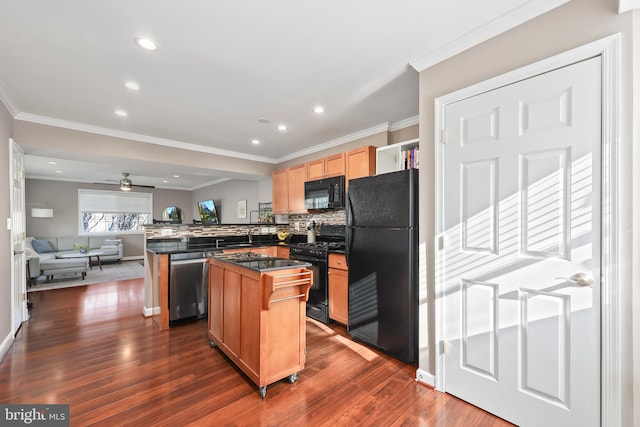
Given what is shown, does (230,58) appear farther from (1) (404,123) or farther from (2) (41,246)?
(2) (41,246)

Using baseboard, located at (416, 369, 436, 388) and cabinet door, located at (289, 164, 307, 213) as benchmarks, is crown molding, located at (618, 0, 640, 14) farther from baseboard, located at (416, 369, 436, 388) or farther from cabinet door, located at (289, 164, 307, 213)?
cabinet door, located at (289, 164, 307, 213)

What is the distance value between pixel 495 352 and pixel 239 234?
396 cm

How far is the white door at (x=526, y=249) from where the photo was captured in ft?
4.77

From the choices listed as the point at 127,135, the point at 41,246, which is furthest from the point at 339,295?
the point at 41,246

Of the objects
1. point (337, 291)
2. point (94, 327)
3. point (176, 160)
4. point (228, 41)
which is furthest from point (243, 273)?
point (176, 160)

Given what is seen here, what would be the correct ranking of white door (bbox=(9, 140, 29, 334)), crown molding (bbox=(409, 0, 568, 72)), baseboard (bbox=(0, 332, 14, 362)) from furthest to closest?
white door (bbox=(9, 140, 29, 334)) → baseboard (bbox=(0, 332, 14, 362)) → crown molding (bbox=(409, 0, 568, 72))

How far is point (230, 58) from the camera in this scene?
213 cm

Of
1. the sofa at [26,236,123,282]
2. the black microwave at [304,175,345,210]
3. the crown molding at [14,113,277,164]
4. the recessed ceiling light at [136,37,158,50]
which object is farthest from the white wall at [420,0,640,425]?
the sofa at [26,236,123,282]

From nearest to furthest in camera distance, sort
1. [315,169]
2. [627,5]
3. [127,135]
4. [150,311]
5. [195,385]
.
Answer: [627,5] → [195,385] → [150,311] → [127,135] → [315,169]

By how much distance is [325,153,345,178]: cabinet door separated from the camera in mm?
3889

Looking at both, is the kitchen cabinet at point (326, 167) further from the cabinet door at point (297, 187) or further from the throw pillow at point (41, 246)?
the throw pillow at point (41, 246)

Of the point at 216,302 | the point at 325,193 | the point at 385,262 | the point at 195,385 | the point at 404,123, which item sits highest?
the point at 404,123

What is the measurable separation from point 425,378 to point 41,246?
9.25 meters

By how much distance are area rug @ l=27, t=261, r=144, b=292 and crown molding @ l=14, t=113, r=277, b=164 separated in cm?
348
